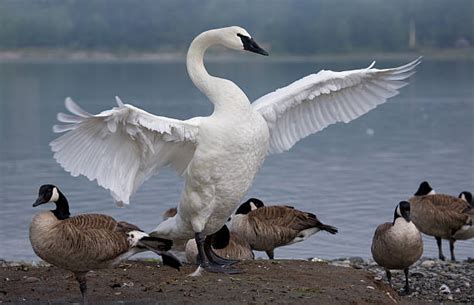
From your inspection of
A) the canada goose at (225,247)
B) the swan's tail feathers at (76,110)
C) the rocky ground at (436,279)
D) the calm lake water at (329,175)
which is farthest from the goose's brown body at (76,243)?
the calm lake water at (329,175)

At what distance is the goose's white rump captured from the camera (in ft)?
30.9

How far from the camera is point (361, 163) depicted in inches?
971

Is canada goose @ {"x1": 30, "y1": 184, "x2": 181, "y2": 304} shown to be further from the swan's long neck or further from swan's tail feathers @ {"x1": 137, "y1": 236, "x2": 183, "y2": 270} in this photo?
the swan's long neck

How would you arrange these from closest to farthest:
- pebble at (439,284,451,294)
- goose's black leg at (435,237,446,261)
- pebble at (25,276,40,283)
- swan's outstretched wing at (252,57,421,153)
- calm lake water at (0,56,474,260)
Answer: pebble at (25,276,40,283) → swan's outstretched wing at (252,57,421,153) → pebble at (439,284,451,294) → goose's black leg at (435,237,446,261) → calm lake water at (0,56,474,260)

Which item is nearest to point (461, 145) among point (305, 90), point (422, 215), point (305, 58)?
point (422, 215)

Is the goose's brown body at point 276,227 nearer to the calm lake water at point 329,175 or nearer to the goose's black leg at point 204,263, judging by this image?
the calm lake water at point 329,175

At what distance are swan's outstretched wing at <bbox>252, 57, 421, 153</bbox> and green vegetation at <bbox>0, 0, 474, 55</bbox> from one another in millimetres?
102896

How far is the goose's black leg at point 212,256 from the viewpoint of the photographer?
10.6m

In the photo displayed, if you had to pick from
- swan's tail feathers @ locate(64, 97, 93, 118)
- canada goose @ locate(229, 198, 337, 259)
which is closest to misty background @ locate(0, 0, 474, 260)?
canada goose @ locate(229, 198, 337, 259)

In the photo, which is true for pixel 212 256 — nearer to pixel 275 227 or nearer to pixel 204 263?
pixel 204 263

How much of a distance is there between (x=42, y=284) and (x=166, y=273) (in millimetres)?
1203

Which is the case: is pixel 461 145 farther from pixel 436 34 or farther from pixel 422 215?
pixel 436 34

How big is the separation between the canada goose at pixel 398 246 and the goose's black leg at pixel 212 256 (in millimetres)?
1930

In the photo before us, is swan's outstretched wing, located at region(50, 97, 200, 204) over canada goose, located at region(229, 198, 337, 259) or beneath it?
over
